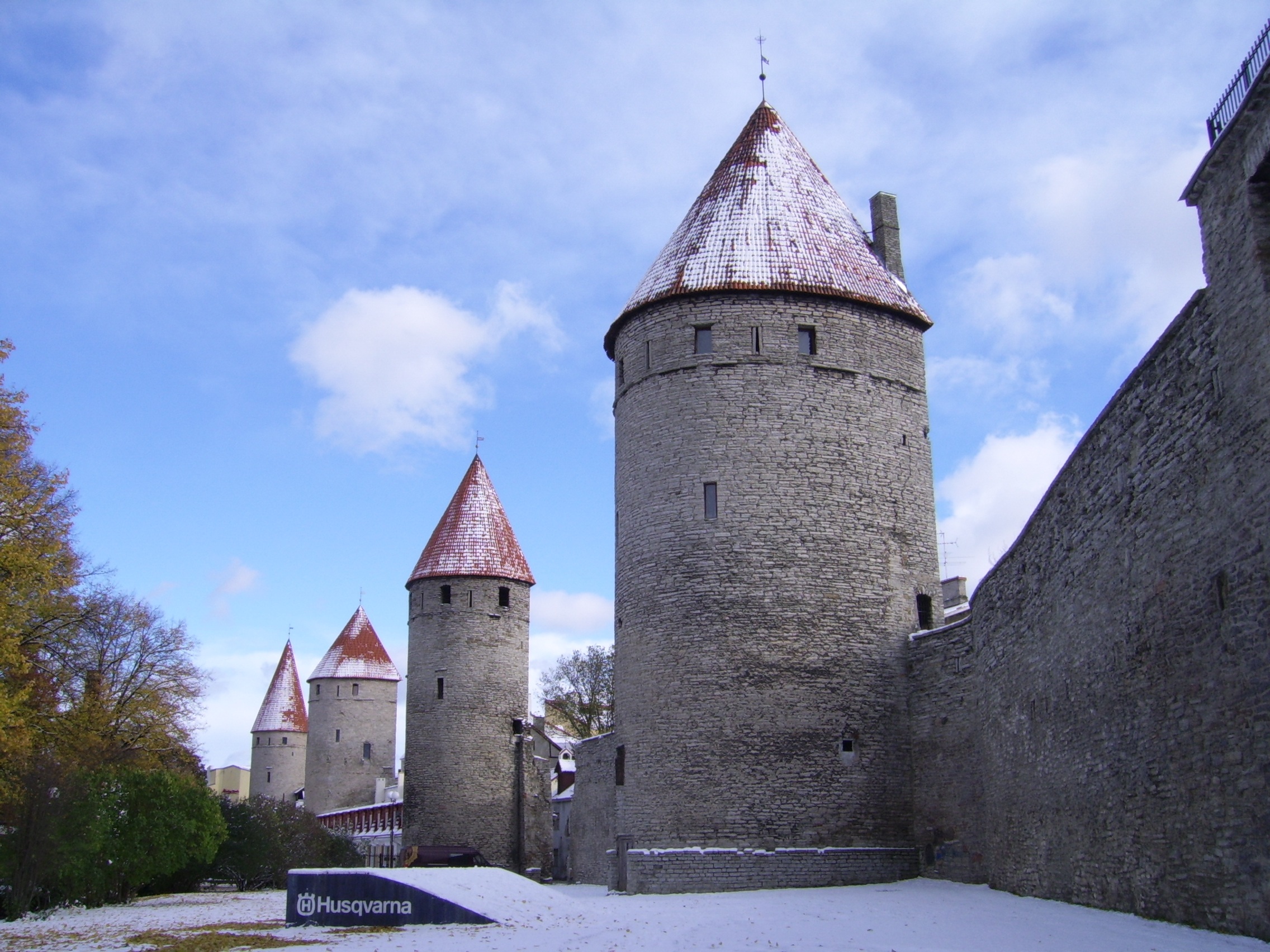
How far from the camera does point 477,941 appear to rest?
423 inches

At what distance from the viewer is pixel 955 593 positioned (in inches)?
1161

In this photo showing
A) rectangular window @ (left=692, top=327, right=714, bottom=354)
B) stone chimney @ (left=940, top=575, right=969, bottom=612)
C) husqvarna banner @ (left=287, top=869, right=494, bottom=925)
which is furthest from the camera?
stone chimney @ (left=940, top=575, right=969, bottom=612)

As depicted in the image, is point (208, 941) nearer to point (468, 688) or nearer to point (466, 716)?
point (466, 716)

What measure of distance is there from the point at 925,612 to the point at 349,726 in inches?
1328

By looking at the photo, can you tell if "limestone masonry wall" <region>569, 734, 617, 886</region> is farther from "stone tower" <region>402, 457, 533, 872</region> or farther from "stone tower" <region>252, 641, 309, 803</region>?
"stone tower" <region>252, 641, 309, 803</region>

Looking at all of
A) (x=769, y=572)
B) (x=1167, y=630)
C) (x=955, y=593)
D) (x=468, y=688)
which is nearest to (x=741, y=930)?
(x=1167, y=630)

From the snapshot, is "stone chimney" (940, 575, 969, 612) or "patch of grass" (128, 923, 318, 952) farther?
"stone chimney" (940, 575, 969, 612)

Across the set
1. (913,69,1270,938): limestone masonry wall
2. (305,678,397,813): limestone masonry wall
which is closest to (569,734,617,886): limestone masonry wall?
(913,69,1270,938): limestone masonry wall

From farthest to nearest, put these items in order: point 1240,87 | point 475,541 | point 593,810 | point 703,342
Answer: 1. point 475,541
2. point 593,810
3. point 703,342
4. point 1240,87

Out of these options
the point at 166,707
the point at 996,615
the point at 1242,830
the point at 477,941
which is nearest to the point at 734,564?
the point at 996,615

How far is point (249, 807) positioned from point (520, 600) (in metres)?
11.1

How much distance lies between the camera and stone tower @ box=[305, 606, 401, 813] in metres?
46.9

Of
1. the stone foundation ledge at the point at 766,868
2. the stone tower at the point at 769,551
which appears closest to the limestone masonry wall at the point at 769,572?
the stone tower at the point at 769,551

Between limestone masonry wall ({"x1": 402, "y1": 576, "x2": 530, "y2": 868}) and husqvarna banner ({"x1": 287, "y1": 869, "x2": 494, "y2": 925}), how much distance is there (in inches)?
764
